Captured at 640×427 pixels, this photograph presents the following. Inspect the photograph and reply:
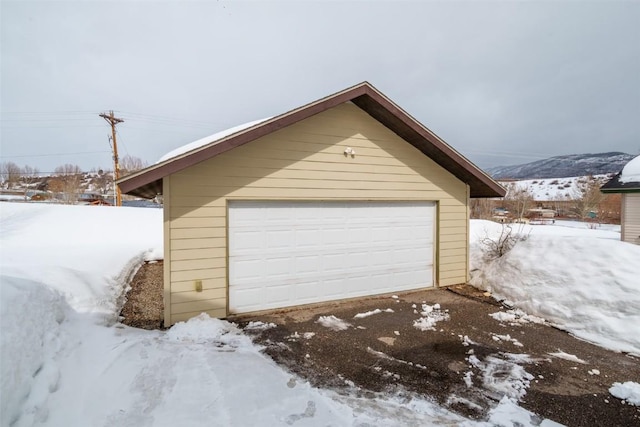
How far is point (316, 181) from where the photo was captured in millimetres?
6445

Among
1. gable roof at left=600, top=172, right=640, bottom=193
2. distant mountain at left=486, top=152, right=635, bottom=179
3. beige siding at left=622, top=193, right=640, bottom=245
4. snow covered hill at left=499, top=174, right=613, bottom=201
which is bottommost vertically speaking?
beige siding at left=622, top=193, right=640, bottom=245

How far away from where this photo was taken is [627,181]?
41.7 feet

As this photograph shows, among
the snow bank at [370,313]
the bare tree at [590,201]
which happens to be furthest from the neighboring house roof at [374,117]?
the bare tree at [590,201]

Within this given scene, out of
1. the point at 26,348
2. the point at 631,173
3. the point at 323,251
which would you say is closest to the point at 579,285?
the point at 323,251

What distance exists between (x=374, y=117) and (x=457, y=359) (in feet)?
16.9

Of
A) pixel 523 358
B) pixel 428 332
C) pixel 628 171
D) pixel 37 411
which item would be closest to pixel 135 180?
pixel 37 411

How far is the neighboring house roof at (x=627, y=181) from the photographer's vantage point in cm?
1227

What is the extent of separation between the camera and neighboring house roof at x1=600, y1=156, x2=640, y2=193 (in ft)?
40.3

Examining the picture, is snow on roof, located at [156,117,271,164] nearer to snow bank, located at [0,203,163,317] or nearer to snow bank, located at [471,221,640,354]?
snow bank, located at [0,203,163,317]

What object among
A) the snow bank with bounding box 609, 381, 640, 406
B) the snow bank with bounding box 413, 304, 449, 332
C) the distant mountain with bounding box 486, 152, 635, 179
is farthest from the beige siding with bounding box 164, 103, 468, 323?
the distant mountain with bounding box 486, 152, 635, 179

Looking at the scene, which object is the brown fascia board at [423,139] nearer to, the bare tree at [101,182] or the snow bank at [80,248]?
the snow bank at [80,248]

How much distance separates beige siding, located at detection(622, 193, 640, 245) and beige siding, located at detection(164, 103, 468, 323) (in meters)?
9.54

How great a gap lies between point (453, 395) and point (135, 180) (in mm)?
5400

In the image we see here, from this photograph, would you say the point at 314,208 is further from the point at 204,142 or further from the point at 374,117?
the point at 204,142
